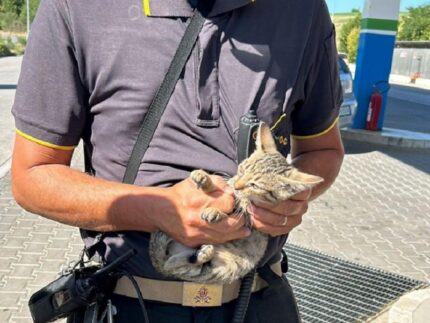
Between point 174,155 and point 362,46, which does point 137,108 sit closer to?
point 174,155

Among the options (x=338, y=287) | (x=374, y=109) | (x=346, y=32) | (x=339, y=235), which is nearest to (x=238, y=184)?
(x=338, y=287)

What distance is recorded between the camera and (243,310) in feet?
6.07

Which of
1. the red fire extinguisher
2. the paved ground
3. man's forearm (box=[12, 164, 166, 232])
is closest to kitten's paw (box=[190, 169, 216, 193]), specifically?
man's forearm (box=[12, 164, 166, 232])

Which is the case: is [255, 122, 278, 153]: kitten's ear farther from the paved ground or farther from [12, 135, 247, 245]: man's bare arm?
the paved ground

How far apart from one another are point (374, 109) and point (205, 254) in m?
12.0

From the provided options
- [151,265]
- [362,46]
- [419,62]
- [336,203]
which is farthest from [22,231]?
[419,62]

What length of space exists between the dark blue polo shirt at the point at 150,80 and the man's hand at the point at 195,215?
12 cm

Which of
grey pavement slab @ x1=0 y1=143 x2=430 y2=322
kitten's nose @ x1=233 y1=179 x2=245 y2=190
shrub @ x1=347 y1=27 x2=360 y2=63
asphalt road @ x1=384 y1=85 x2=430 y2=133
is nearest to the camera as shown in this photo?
kitten's nose @ x1=233 y1=179 x2=245 y2=190

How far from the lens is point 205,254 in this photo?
5.92 ft

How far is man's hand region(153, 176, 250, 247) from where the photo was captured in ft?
5.33

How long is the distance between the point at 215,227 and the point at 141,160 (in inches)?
12.6

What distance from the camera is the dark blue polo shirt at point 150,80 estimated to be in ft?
5.53

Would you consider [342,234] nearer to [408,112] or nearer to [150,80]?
[150,80]

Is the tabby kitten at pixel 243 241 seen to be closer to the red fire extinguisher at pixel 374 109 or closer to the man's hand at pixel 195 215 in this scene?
the man's hand at pixel 195 215
